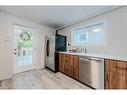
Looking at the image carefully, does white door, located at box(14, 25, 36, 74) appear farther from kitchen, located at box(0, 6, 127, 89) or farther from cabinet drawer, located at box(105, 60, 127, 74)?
cabinet drawer, located at box(105, 60, 127, 74)

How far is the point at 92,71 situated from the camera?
3.13 metres

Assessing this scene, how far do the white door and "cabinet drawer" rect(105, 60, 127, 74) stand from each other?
3411 mm

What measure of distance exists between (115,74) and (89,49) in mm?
1829

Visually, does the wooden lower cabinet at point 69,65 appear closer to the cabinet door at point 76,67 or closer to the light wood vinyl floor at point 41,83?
the cabinet door at point 76,67

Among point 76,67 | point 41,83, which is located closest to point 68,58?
point 76,67

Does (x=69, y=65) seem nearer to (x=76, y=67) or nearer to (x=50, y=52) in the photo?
(x=76, y=67)

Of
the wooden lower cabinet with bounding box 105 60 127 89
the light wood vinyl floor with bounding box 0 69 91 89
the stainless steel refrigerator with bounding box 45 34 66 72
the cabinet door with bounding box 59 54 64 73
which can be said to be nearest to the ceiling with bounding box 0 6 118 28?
the stainless steel refrigerator with bounding box 45 34 66 72

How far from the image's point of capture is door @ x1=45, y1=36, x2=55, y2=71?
511 centimetres

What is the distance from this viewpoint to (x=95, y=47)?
4012mm

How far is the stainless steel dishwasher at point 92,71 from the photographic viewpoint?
2.88 m

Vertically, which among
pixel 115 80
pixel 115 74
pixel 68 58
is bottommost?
pixel 115 80
